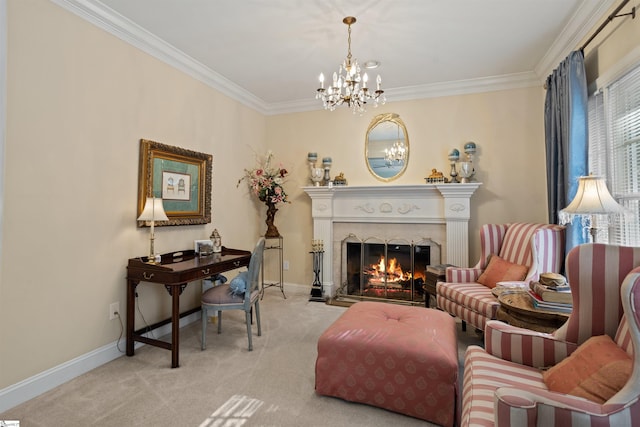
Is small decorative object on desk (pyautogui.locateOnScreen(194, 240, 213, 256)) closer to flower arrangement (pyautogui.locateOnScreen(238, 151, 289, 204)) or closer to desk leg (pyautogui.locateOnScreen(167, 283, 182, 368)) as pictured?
desk leg (pyautogui.locateOnScreen(167, 283, 182, 368))

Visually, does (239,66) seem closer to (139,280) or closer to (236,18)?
(236,18)

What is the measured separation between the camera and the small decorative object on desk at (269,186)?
429cm

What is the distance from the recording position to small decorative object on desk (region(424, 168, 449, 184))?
3.86 meters

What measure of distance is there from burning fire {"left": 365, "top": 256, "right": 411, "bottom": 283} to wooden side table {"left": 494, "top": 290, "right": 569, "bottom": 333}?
199 centimetres

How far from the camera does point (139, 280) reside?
2646mm

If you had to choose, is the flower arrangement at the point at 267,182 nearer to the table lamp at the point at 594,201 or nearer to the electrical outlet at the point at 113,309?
the electrical outlet at the point at 113,309

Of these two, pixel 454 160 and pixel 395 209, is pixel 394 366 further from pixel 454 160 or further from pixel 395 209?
pixel 454 160

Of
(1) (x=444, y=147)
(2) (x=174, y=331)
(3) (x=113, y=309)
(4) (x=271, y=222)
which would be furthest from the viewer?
(4) (x=271, y=222)

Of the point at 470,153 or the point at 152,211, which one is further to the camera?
the point at 470,153

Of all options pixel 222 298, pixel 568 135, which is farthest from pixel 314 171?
pixel 568 135

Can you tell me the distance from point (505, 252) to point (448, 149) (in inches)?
57.1

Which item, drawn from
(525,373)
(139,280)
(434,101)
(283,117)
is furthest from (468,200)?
(139,280)

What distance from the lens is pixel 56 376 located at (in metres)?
2.19

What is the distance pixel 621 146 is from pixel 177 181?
3.76 metres
